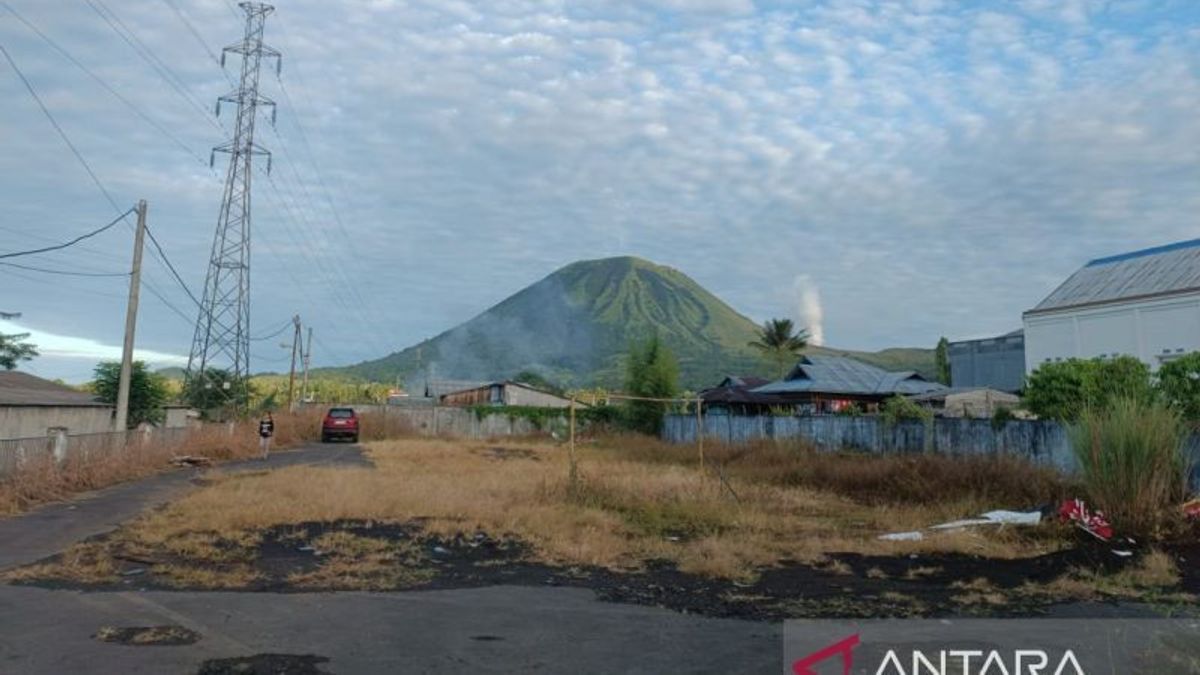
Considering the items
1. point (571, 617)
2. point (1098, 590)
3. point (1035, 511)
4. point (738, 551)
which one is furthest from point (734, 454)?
point (571, 617)

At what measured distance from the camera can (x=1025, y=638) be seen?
607cm

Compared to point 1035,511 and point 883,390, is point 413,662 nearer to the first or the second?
point 1035,511

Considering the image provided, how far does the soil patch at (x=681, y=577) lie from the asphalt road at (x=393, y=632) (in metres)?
0.45

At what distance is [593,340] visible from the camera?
159 meters

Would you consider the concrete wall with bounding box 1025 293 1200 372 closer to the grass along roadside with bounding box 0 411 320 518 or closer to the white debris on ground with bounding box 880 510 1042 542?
the white debris on ground with bounding box 880 510 1042 542

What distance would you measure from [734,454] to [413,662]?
18.7m

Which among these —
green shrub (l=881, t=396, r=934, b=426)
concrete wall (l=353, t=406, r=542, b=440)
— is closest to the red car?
concrete wall (l=353, t=406, r=542, b=440)

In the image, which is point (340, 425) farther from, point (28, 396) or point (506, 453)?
point (28, 396)

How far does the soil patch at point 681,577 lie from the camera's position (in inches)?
288

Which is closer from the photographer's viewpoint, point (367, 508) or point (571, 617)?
point (571, 617)

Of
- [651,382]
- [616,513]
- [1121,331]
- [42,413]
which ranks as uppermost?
[1121,331]

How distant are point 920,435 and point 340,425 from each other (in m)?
26.6

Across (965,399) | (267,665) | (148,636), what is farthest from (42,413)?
(965,399)

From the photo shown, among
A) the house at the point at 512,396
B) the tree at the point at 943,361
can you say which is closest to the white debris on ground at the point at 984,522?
the tree at the point at 943,361
